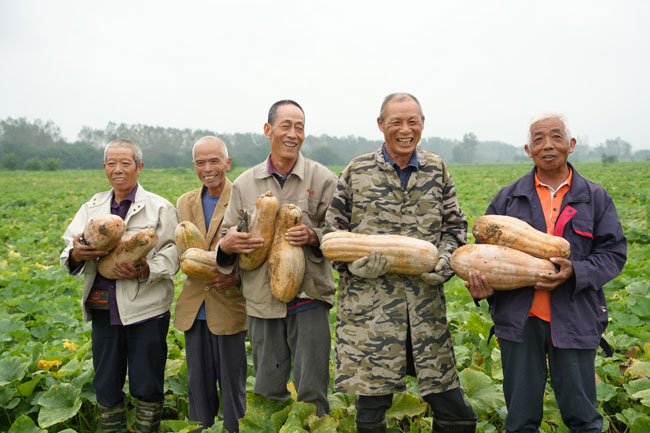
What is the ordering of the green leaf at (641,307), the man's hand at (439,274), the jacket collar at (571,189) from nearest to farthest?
the jacket collar at (571,189)
the man's hand at (439,274)
the green leaf at (641,307)

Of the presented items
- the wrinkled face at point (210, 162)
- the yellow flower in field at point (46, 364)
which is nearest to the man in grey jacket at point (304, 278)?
the wrinkled face at point (210, 162)

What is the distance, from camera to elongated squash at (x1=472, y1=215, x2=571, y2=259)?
8.32 ft

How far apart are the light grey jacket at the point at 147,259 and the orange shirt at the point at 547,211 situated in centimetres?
242

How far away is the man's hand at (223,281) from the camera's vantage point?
3344 millimetres

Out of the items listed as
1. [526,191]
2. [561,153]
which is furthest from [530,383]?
[561,153]

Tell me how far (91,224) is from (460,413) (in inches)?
105

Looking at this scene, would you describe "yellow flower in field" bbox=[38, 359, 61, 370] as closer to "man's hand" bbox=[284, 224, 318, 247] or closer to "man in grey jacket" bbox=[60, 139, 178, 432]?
"man in grey jacket" bbox=[60, 139, 178, 432]

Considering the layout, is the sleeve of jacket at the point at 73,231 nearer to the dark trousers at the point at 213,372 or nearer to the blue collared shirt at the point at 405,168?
the dark trousers at the point at 213,372

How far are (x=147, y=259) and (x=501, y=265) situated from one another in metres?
2.42

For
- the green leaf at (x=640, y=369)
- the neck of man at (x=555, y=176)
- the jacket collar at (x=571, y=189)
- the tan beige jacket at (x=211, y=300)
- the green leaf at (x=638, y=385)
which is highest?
the neck of man at (x=555, y=176)

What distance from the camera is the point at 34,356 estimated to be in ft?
13.3

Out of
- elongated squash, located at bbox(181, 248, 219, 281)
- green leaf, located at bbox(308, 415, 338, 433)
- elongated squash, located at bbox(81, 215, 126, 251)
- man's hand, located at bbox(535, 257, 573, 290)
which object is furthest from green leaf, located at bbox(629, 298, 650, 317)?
elongated squash, located at bbox(81, 215, 126, 251)

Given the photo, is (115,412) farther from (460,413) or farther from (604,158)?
(604,158)

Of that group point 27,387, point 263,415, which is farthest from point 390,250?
point 27,387
